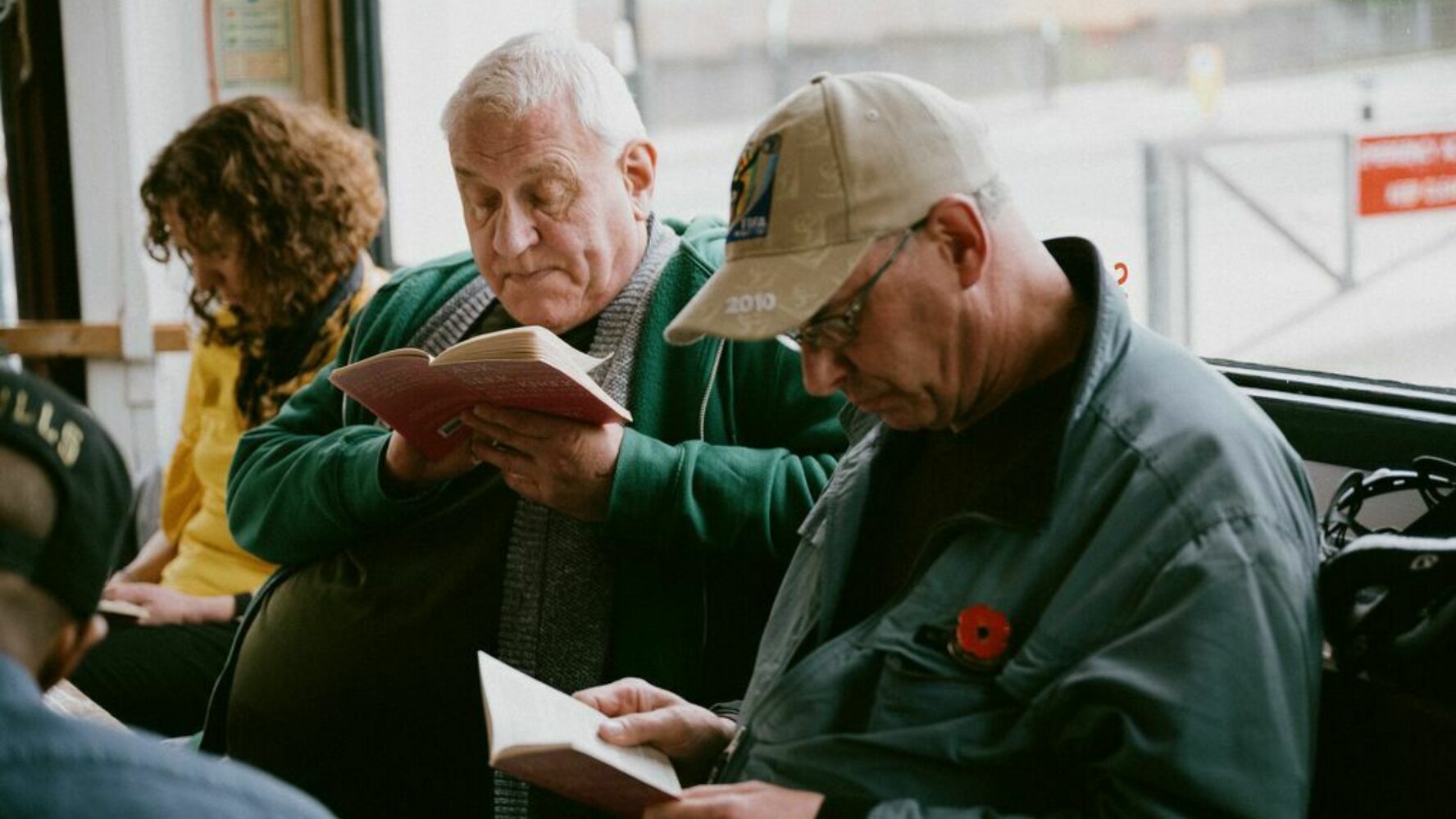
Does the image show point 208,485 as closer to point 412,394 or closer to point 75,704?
point 75,704

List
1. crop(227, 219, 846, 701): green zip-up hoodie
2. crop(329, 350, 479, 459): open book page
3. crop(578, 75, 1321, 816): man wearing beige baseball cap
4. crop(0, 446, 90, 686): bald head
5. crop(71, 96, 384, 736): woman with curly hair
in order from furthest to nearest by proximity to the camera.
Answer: crop(71, 96, 384, 736): woman with curly hair → crop(227, 219, 846, 701): green zip-up hoodie → crop(329, 350, 479, 459): open book page → crop(578, 75, 1321, 816): man wearing beige baseball cap → crop(0, 446, 90, 686): bald head

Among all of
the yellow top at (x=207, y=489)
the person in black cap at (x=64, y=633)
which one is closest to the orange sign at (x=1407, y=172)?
the person in black cap at (x=64, y=633)

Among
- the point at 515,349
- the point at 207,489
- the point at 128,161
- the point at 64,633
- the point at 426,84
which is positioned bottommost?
the point at 207,489

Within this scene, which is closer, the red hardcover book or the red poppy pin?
the red poppy pin

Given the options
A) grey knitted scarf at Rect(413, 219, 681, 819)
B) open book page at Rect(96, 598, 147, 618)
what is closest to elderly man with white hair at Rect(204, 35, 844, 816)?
grey knitted scarf at Rect(413, 219, 681, 819)

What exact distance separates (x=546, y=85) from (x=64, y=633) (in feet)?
3.79

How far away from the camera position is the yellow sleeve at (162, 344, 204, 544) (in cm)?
318

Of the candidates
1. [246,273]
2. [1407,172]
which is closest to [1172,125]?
[1407,172]

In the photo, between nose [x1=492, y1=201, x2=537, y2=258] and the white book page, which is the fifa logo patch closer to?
the white book page

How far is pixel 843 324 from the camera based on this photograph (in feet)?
4.59

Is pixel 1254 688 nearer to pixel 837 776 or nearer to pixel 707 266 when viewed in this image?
pixel 837 776

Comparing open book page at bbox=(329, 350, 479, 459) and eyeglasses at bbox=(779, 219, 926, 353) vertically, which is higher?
eyeglasses at bbox=(779, 219, 926, 353)

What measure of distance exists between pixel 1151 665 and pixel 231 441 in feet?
7.44

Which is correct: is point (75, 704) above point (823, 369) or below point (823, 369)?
below
